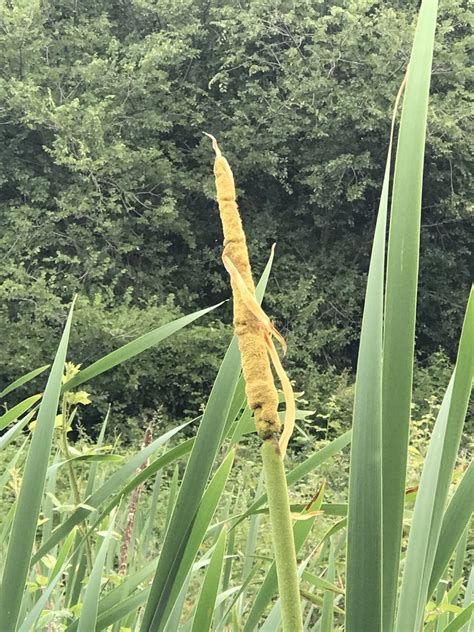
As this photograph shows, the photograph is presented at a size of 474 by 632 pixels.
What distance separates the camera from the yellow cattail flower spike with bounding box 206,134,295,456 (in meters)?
0.12

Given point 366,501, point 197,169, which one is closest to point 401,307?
point 366,501

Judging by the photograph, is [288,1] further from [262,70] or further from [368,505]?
[368,505]

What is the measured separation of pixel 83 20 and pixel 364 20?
227cm

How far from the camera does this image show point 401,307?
0.50ft

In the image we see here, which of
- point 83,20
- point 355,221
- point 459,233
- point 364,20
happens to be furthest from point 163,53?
point 459,233

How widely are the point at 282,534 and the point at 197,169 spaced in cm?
553

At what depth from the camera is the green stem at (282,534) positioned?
0.38ft

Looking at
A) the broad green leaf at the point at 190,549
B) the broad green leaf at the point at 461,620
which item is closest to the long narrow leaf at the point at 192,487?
the broad green leaf at the point at 190,549

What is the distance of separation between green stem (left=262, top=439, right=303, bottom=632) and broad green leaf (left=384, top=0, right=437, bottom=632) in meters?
0.04

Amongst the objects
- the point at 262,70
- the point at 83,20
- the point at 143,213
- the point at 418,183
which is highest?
the point at 83,20

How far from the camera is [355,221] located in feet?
19.0

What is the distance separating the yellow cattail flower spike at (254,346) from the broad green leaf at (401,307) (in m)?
0.04

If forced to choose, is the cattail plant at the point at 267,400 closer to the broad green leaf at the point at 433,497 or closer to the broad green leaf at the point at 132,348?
the broad green leaf at the point at 433,497

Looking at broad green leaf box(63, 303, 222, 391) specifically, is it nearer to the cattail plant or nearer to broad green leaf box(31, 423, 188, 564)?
broad green leaf box(31, 423, 188, 564)
